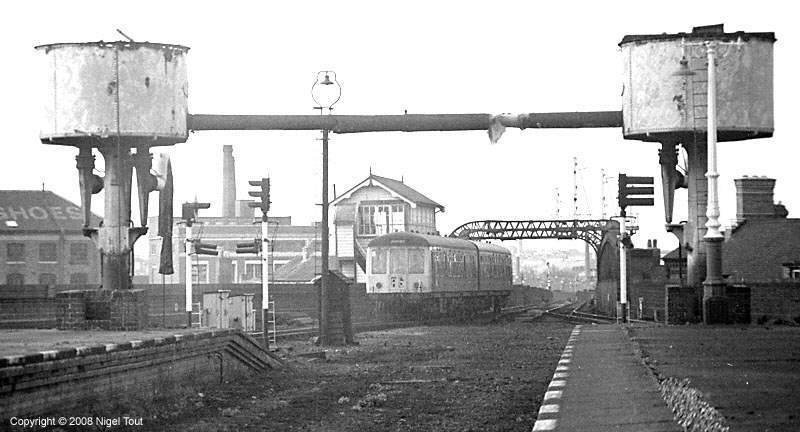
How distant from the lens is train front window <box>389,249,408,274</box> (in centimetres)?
5528

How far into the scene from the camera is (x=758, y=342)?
1797 centimetres

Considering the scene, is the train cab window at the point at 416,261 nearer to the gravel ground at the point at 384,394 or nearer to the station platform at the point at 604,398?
the gravel ground at the point at 384,394

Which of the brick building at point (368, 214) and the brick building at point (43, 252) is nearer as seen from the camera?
the brick building at point (368, 214)

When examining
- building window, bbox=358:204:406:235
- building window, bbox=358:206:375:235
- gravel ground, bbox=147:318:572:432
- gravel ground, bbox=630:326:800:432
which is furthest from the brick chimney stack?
building window, bbox=358:206:375:235

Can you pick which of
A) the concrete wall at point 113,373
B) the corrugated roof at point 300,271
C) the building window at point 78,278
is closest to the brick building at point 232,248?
the corrugated roof at point 300,271

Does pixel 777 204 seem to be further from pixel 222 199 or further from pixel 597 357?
pixel 222 199

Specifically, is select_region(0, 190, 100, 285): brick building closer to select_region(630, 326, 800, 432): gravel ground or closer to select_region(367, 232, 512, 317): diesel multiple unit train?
select_region(367, 232, 512, 317): diesel multiple unit train

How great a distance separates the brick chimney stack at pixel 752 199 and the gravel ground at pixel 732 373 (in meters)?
26.5

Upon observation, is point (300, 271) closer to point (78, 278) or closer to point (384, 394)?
point (78, 278)

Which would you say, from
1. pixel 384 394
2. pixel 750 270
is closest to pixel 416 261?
pixel 750 270

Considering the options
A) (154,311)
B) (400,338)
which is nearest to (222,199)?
(154,311)

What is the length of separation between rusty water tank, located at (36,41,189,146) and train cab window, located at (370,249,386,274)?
34.2 m

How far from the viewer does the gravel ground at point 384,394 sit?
14508 millimetres

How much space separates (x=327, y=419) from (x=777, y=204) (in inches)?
1740
